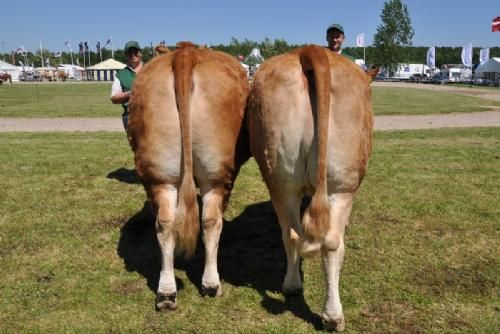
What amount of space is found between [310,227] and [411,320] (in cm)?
119

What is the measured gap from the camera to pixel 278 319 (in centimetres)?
380

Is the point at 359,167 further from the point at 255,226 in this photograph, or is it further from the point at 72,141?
the point at 72,141

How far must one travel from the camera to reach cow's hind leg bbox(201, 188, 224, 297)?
158 inches

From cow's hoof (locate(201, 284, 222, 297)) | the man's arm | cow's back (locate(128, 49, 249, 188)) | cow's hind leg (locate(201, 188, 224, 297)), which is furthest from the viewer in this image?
the man's arm

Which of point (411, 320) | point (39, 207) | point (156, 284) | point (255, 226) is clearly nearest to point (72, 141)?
point (39, 207)

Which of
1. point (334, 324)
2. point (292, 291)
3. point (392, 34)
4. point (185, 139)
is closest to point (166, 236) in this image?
point (185, 139)

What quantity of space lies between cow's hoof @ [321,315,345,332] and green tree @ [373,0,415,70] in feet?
258

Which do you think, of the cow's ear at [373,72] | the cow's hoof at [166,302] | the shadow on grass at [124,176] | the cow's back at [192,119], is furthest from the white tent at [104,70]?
the cow's hoof at [166,302]

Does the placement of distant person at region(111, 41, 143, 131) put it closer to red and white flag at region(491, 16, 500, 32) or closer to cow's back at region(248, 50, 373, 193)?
cow's back at region(248, 50, 373, 193)

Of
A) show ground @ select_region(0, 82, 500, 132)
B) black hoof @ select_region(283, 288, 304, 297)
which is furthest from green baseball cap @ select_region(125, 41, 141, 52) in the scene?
show ground @ select_region(0, 82, 500, 132)

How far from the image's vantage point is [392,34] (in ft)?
256

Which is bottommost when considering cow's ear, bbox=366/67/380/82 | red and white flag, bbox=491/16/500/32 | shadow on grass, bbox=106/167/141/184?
shadow on grass, bbox=106/167/141/184

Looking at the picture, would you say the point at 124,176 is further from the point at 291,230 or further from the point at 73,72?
the point at 73,72

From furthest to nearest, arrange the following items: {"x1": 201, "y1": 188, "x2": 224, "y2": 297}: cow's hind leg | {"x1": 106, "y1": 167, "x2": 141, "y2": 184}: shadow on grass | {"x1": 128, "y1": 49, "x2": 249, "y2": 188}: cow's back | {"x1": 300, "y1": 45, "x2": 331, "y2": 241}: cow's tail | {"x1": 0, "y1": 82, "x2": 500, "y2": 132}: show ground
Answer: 1. {"x1": 0, "y1": 82, "x2": 500, "y2": 132}: show ground
2. {"x1": 106, "y1": 167, "x2": 141, "y2": 184}: shadow on grass
3. {"x1": 201, "y1": 188, "x2": 224, "y2": 297}: cow's hind leg
4. {"x1": 128, "y1": 49, "x2": 249, "y2": 188}: cow's back
5. {"x1": 300, "y1": 45, "x2": 331, "y2": 241}: cow's tail
